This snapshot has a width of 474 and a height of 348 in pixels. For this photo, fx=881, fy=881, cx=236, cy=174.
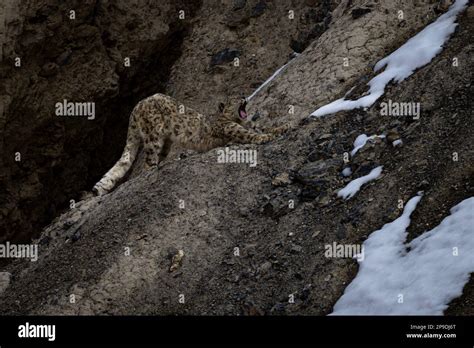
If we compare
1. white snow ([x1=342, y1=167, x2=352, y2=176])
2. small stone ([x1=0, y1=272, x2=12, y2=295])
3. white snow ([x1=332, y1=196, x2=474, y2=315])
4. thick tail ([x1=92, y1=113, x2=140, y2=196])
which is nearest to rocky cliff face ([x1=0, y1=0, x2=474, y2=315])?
white snow ([x1=342, y1=167, x2=352, y2=176])

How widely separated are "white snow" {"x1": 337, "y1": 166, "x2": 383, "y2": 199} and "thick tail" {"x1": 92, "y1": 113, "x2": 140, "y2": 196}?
5570 millimetres

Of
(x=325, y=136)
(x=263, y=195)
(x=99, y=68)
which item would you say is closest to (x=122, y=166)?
(x=263, y=195)

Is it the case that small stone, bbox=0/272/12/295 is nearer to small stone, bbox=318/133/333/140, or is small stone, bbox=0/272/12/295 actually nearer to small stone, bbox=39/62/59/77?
small stone, bbox=318/133/333/140

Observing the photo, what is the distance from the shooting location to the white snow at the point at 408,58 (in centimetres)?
1641

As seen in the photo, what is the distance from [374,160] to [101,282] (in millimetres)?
4960

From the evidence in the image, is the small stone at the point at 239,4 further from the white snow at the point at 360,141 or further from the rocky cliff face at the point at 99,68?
the white snow at the point at 360,141

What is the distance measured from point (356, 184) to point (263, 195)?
183cm

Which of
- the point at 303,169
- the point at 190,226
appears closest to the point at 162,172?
the point at 190,226

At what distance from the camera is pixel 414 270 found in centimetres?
1129

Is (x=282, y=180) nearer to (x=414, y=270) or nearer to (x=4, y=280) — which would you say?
(x=414, y=270)

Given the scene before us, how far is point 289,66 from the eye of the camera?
20.1 metres

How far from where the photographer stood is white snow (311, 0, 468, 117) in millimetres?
16406

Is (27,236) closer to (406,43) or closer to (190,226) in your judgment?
(190,226)

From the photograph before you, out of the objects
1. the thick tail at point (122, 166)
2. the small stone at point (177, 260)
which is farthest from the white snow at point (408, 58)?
the small stone at point (177, 260)
